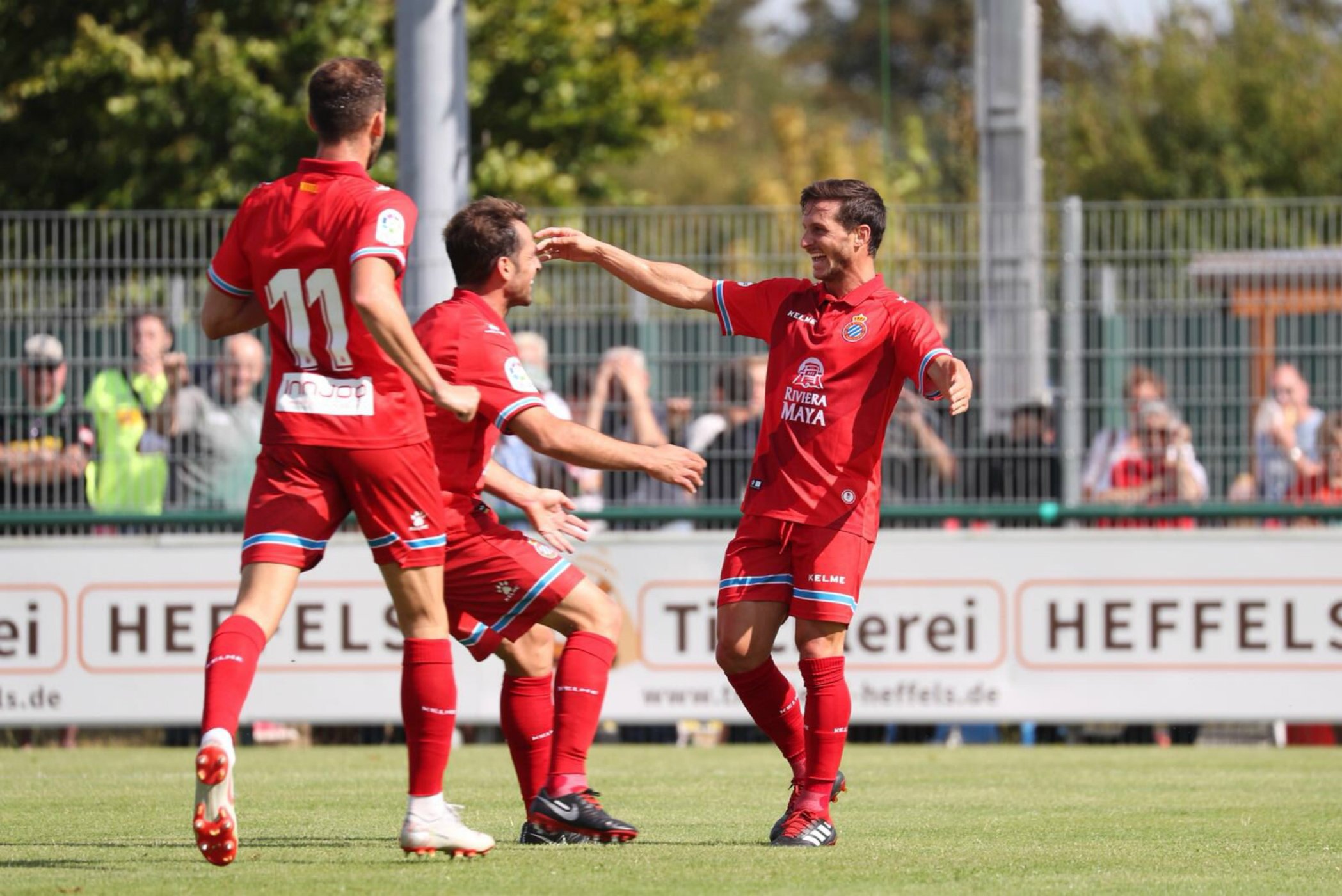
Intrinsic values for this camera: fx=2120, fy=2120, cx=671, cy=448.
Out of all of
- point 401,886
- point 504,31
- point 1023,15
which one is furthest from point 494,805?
point 504,31

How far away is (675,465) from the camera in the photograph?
6305 mm

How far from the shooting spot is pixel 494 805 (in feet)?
26.5

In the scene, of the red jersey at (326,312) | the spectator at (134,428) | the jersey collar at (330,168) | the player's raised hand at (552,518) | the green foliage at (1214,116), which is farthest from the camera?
the green foliage at (1214,116)

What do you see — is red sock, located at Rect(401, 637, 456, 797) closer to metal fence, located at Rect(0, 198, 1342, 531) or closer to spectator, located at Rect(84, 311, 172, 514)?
metal fence, located at Rect(0, 198, 1342, 531)

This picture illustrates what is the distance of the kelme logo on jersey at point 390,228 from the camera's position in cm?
596

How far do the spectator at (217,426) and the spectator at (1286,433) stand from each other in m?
5.62

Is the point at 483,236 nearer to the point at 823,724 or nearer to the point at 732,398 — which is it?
the point at 823,724

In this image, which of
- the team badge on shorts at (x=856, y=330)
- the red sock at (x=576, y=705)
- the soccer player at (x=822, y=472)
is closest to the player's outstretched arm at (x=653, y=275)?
the soccer player at (x=822, y=472)

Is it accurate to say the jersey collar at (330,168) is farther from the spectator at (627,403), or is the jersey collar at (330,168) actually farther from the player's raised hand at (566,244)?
the spectator at (627,403)

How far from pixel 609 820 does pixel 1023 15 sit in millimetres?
8727

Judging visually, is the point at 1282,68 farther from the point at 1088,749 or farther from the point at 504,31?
the point at 1088,749

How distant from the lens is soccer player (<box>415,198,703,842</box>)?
6449 millimetres

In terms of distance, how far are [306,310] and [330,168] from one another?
42cm

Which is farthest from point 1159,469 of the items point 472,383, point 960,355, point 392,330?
point 392,330
